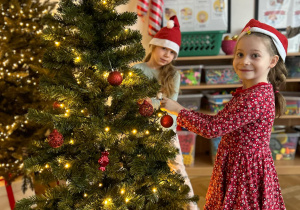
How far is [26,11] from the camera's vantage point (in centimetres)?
182

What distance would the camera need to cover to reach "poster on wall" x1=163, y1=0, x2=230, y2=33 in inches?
91.3

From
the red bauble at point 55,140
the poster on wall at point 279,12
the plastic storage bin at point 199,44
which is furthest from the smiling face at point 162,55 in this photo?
the poster on wall at point 279,12

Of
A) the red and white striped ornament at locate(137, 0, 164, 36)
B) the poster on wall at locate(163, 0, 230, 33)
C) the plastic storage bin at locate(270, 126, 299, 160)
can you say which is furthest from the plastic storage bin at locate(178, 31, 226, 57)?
the plastic storage bin at locate(270, 126, 299, 160)

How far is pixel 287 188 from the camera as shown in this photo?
219 centimetres

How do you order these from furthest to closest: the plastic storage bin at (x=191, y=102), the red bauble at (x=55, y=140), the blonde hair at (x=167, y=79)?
the plastic storage bin at (x=191, y=102) < the blonde hair at (x=167, y=79) < the red bauble at (x=55, y=140)

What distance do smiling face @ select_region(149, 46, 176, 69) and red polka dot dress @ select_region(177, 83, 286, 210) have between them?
70 cm

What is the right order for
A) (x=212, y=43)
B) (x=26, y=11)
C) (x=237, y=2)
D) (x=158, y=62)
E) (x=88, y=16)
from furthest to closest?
(x=237, y=2)
(x=212, y=43)
(x=26, y=11)
(x=158, y=62)
(x=88, y=16)

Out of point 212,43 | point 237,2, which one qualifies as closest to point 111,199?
point 212,43

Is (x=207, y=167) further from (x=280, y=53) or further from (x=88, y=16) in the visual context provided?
(x=88, y=16)

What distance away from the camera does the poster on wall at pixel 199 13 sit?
2318 millimetres

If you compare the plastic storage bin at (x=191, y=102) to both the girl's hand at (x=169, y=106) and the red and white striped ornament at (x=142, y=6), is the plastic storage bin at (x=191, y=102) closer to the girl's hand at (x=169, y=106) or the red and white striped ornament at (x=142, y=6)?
the red and white striped ornament at (x=142, y=6)

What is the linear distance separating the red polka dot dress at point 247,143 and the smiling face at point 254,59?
2.0 inches

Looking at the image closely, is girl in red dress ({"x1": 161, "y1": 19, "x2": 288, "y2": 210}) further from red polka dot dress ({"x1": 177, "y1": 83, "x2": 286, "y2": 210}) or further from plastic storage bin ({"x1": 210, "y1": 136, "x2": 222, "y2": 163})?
plastic storage bin ({"x1": 210, "y1": 136, "x2": 222, "y2": 163})

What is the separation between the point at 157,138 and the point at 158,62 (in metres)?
0.85
